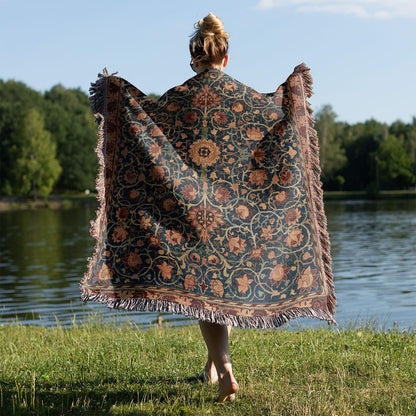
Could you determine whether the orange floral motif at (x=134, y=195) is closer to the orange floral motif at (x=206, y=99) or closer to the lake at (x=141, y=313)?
the orange floral motif at (x=206, y=99)

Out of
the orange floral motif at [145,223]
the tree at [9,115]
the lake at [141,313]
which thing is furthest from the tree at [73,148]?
the orange floral motif at [145,223]

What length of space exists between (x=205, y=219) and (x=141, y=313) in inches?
320

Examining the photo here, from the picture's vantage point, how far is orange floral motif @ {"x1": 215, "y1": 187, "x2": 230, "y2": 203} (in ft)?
13.4

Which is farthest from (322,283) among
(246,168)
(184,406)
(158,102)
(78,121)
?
(78,121)

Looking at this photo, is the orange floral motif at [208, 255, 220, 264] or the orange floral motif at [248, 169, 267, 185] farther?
the orange floral motif at [248, 169, 267, 185]

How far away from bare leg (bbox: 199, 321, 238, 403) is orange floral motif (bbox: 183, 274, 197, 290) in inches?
8.9

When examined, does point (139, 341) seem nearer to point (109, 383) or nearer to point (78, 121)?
point (109, 383)

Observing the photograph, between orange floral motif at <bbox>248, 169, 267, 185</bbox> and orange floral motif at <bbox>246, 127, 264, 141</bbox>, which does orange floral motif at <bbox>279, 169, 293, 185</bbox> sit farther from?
orange floral motif at <bbox>246, 127, 264, 141</bbox>

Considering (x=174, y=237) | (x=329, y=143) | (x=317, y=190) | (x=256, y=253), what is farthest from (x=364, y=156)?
(x=174, y=237)

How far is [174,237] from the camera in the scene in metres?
4.03

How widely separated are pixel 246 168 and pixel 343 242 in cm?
2293

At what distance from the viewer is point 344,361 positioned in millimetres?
4711

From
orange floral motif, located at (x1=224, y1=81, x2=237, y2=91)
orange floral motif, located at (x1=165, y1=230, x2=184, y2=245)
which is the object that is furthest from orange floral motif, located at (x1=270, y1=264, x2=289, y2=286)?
orange floral motif, located at (x1=224, y1=81, x2=237, y2=91)

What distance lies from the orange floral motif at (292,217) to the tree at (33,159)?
58413 mm
